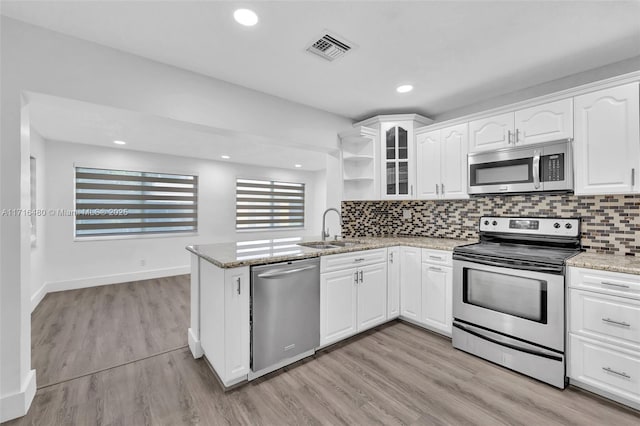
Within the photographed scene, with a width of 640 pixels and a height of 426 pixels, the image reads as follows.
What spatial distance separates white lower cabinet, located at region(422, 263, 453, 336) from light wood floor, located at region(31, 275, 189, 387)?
2457 mm

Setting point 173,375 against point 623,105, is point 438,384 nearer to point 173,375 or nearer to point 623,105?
point 173,375

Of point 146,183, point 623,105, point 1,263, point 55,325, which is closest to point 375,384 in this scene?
point 1,263

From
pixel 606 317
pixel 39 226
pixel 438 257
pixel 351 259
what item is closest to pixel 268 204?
pixel 39 226

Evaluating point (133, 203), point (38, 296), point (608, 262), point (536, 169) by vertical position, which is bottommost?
point (38, 296)

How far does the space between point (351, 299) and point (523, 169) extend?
199cm

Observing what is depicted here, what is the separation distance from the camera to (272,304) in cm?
215

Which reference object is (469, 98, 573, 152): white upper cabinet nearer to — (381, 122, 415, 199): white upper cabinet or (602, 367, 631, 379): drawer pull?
(381, 122, 415, 199): white upper cabinet

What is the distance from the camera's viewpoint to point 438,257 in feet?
9.12

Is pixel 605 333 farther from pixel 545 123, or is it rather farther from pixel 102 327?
pixel 102 327

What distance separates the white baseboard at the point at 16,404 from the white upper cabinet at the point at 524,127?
404 cm

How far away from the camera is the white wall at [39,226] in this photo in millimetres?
3803

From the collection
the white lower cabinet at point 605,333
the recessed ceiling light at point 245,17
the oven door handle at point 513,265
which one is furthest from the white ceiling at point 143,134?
the white lower cabinet at point 605,333

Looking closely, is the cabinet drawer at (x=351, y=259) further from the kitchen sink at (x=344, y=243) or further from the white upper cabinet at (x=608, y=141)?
the white upper cabinet at (x=608, y=141)

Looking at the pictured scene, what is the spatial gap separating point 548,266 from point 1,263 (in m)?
3.70
